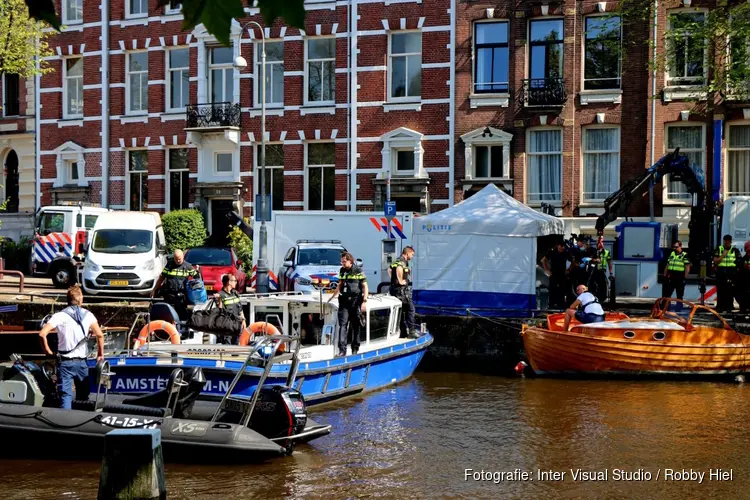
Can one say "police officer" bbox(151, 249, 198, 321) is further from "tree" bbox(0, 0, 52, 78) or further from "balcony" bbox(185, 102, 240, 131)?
"balcony" bbox(185, 102, 240, 131)

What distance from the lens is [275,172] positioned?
35.1 meters

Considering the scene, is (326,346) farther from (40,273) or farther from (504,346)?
(40,273)

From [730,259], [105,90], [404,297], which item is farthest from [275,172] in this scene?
[730,259]

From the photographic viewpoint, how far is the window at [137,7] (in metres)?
36.8

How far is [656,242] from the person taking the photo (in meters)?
26.1

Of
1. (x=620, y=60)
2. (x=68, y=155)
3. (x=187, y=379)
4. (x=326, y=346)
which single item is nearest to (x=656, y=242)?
(x=620, y=60)

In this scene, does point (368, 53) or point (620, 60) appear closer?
point (620, 60)

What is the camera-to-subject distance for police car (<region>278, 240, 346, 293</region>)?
81.8 ft

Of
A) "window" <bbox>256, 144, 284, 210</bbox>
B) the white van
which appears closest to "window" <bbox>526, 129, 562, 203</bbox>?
"window" <bbox>256, 144, 284, 210</bbox>

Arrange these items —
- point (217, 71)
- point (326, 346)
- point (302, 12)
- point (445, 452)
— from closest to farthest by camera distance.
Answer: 1. point (302, 12)
2. point (445, 452)
3. point (326, 346)
4. point (217, 71)

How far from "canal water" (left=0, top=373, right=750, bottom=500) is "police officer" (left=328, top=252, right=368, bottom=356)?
109cm

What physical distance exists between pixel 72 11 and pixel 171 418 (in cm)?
3012

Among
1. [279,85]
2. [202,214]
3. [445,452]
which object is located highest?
[279,85]

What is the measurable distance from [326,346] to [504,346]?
680 centimetres
